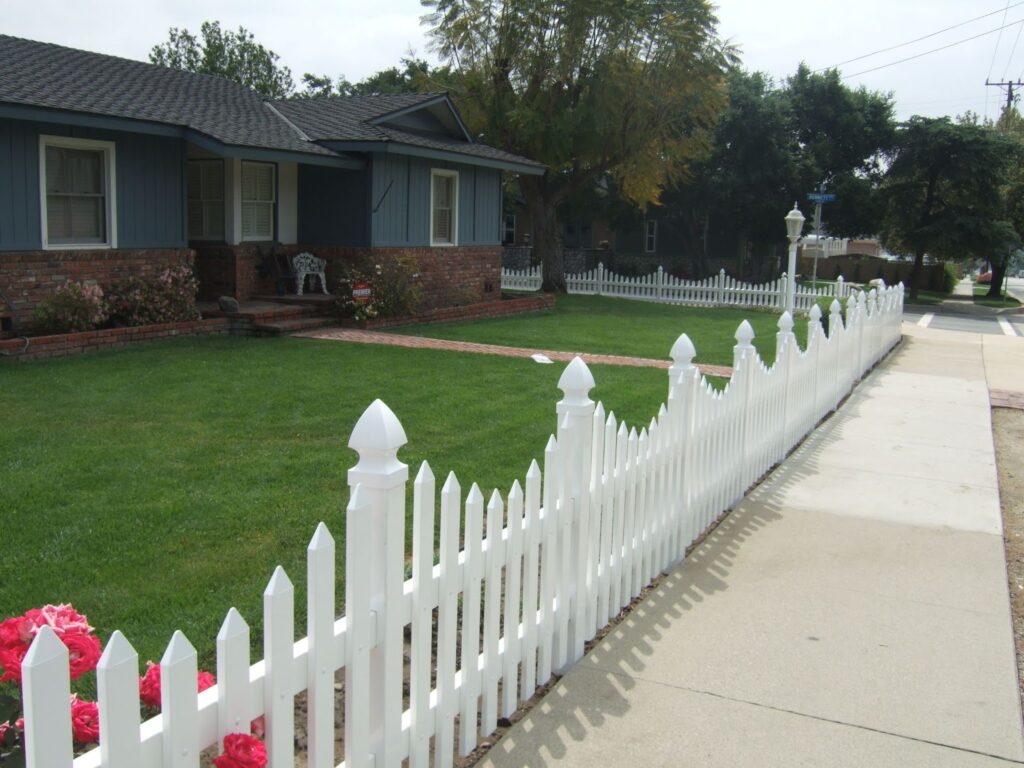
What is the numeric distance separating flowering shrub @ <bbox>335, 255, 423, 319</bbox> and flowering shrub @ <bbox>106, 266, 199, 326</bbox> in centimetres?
290

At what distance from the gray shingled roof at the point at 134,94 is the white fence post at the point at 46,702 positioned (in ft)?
40.6

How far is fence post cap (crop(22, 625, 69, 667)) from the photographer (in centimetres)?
177

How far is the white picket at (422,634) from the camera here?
3.06 meters

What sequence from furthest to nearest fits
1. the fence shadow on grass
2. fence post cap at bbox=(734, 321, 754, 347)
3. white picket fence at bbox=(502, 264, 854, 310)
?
white picket fence at bbox=(502, 264, 854, 310), fence post cap at bbox=(734, 321, 754, 347), the fence shadow on grass

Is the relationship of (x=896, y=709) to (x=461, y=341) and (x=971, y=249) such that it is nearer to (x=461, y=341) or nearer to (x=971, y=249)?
(x=461, y=341)

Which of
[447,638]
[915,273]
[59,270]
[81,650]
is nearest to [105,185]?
[59,270]

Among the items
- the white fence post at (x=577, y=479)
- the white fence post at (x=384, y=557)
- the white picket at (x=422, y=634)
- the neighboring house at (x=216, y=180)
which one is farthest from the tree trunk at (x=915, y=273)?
the white fence post at (x=384, y=557)

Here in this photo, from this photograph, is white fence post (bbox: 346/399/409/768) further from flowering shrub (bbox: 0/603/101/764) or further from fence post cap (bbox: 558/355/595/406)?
fence post cap (bbox: 558/355/595/406)

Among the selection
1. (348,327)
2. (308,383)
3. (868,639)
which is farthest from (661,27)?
(868,639)

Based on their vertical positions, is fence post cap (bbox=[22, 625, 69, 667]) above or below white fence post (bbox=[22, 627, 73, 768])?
above

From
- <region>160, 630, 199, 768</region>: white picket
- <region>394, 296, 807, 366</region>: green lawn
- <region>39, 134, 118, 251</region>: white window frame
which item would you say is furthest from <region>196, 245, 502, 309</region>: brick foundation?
<region>160, 630, 199, 768</region>: white picket

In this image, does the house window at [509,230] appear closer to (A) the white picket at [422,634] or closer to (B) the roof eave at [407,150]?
(B) the roof eave at [407,150]

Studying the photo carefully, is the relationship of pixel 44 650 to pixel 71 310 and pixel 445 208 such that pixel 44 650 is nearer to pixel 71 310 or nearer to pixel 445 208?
pixel 71 310

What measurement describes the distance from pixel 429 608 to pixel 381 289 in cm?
1516
